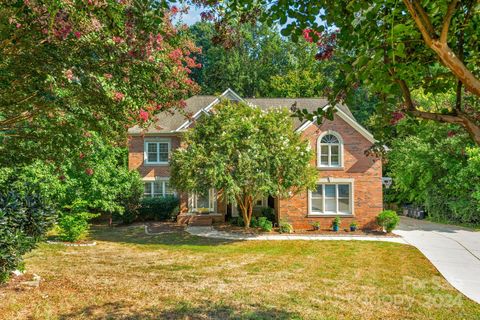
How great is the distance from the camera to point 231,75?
43.1 metres

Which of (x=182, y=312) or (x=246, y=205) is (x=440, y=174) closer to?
(x=246, y=205)

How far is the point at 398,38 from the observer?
2.90 meters

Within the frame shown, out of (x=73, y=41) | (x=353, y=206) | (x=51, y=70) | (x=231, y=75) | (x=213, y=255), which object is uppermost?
(x=231, y=75)

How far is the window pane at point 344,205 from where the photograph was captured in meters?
19.1

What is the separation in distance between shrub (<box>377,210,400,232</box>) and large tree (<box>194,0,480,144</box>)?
51.3ft

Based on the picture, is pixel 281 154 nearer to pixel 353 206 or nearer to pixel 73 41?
pixel 353 206

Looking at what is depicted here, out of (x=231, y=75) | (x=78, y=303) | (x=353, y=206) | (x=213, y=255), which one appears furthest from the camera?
(x=231, y=75)

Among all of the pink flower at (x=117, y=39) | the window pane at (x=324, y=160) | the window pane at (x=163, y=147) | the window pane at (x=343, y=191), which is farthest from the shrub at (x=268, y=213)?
the pink flower at (x=117, y=39)

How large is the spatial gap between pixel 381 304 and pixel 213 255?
6820mm

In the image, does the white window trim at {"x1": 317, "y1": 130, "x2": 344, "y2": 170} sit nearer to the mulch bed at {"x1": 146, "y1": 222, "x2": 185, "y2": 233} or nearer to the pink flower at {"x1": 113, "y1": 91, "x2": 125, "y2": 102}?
the mulch bed at {"x1": 146, "y1": 222, "x2": 185, "y2": 233}

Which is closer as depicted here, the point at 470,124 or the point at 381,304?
the point at 470,124

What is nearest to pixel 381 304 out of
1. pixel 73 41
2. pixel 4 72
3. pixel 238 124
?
pixel 73 41

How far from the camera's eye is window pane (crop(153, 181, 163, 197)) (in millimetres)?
23688

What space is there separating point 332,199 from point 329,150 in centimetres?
283
